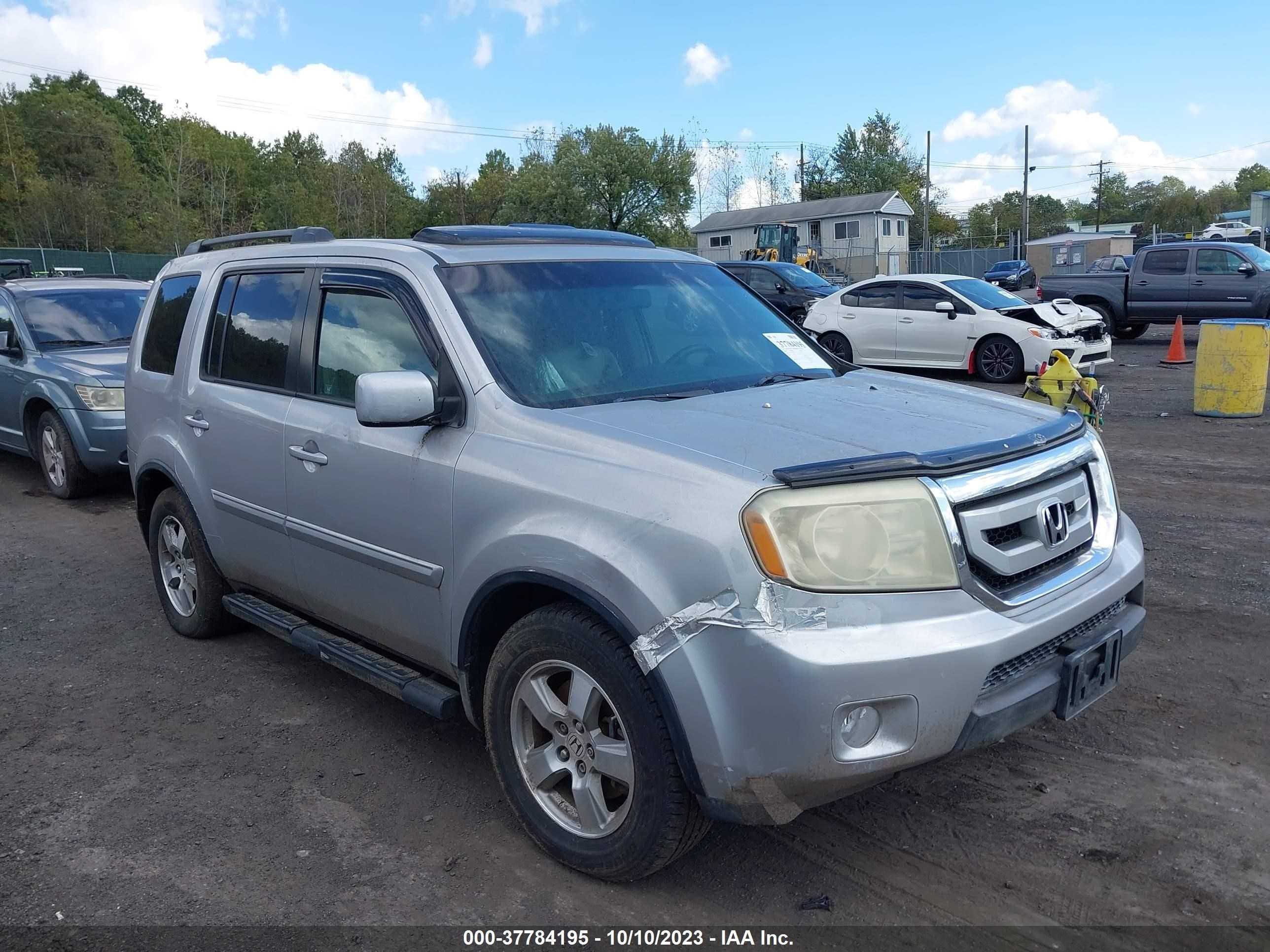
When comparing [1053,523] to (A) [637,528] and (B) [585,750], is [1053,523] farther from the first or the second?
(B) [585,750]

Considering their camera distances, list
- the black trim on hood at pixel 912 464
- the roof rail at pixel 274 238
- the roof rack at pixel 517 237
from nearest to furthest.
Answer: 1. the black trim on hood at pixel 912 464
2. the roof rack at pixel 517 237
3. the roof rail at pixel 274 238

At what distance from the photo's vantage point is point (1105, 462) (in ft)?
11.3

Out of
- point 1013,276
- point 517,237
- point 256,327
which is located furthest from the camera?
point 1013,276

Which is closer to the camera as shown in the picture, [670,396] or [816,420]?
[816,420]

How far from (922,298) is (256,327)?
41.3 feet

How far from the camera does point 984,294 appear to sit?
15273mm

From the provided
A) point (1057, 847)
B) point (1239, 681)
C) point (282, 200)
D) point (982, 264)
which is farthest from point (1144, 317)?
point (282, 200)

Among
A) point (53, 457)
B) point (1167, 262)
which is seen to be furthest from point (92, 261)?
point (1167, 262)

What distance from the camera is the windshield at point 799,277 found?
2062cm

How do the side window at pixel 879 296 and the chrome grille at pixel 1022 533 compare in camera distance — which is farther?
the side window at pixel 879 296

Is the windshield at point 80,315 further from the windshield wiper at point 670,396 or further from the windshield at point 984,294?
the windshield at point 984,294

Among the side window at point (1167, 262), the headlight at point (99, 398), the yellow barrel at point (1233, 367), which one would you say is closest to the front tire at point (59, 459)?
the headlight at point (99, 398)

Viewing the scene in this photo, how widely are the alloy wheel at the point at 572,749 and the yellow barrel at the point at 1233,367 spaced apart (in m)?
10.1

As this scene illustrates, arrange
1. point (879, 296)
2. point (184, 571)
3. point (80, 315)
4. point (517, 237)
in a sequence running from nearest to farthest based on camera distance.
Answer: point (517, 237)
point (184, 571)
point (80, 315)
point (879, 296)
